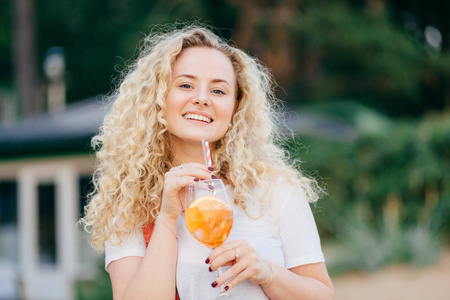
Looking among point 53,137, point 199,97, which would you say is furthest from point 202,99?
point 53,137

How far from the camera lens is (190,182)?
197 centimetres

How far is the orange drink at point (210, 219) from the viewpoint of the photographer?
194 centimetres

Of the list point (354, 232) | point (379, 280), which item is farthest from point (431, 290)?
point (354, 232)

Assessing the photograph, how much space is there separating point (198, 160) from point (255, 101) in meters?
0.45

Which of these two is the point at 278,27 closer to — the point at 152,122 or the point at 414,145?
the point at 414,145

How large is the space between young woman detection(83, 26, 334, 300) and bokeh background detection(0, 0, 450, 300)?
2.67 feet

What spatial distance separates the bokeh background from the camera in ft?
24.6

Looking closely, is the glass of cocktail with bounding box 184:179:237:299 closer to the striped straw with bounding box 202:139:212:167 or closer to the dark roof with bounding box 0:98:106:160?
the striped straw with bounding box 202:139:212:167

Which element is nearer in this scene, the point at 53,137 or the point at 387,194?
the point at 387,194

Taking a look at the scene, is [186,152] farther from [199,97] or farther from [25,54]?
[25,54]

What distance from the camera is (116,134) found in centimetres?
252

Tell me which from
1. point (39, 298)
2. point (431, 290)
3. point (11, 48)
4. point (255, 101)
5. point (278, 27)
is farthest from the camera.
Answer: point (11, 48)

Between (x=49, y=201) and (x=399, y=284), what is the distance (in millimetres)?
6628

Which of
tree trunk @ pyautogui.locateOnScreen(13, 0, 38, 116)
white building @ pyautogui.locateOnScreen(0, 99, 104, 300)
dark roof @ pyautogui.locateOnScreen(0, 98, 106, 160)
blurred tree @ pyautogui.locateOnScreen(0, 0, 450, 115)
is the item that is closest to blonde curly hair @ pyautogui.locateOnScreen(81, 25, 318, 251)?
dark roof @ pyautogui.locateOnScreen(0, 98, 106, 160)
